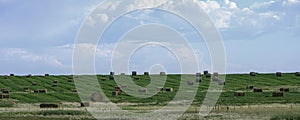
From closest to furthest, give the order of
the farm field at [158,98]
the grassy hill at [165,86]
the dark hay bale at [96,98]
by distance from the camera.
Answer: the farm field at [158,98] < the grassy hill at [165,86] < the dark hay bale at [96,98]

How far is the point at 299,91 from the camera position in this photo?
8244 cm

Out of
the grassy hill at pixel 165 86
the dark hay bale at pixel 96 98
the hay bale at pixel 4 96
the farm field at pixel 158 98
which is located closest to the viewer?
the farm field at pixel 158 98

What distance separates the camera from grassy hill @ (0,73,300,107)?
245 feet

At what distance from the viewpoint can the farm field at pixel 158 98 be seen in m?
56.2

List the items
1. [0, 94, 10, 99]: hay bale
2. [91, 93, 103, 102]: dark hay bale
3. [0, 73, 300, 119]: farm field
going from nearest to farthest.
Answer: [0, 73, 300, 119]: farm field
[91, 93, 103, 102]: dark hay bale
[0, 94, 10, 99]: hay bale

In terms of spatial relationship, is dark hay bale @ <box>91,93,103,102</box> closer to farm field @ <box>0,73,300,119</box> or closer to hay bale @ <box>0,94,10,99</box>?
farm field @ <box>0,73,300,119</box>

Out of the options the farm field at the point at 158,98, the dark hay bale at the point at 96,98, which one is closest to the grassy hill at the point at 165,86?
the farm field at the point at 158,98

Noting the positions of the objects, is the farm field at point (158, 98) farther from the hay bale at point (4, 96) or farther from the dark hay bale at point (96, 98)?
the dark hay bale at point (96, 98)

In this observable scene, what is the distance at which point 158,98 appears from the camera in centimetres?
8125

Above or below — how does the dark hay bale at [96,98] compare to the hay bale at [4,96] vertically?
below

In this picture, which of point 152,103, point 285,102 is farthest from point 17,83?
point 285,102

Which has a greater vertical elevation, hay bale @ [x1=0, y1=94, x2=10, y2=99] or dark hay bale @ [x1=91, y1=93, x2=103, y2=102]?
hay bale @ [x1=0, y1=94, x2=10, y2=99]

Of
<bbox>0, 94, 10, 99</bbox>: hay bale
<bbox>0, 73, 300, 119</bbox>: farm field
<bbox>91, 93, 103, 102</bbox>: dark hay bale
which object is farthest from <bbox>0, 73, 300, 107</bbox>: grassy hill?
<bbox>91, 93, 103, 102</bbox>: dark hay bale

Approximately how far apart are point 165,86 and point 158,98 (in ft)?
67.3
